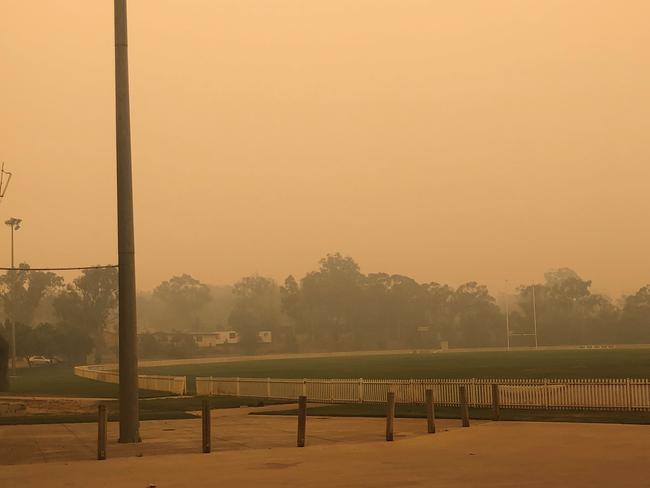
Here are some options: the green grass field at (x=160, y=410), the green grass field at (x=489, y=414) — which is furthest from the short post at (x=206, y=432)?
the green grass field at (x=160, y=410)

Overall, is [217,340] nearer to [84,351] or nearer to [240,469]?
[84,351]

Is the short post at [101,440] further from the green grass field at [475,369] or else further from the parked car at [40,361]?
the parked car at [40,361]

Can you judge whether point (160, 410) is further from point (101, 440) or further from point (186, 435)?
point (101, 440)

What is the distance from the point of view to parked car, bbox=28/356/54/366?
116688 millimetres

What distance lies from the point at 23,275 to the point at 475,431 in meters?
189

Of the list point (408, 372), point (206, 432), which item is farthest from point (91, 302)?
point (206, 432)

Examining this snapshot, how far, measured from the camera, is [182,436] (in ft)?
70.6

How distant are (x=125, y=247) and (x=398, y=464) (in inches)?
323

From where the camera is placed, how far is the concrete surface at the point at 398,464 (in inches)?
543

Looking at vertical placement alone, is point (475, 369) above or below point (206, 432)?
below

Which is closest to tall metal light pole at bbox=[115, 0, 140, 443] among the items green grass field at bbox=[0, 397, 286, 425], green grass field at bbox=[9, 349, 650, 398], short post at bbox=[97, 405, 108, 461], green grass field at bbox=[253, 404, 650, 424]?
short post at bbox=[97, 405, 108, 461]

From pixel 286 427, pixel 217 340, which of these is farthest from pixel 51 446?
pixel 217 340

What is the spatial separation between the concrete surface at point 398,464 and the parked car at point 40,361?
101529mm

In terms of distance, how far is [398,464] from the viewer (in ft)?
51.0
